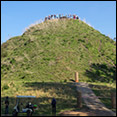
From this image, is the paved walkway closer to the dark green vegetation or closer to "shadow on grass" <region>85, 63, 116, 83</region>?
the dark green vegetation

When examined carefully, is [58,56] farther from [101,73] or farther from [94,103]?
[94,103]

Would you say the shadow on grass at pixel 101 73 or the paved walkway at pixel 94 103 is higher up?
the shadow on grass at pixel 101 73

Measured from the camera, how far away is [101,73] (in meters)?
29.8

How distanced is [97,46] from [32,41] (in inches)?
671

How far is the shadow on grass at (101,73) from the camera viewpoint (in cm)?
2824

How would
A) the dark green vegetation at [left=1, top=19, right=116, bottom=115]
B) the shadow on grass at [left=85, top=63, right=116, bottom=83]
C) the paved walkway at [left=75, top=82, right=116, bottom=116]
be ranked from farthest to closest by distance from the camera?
the shadow on grass at [left=85, top=63, right=116, bottom=83] → the dark green vegetation at [left=1, top=19, right=116, bottom=115] → the paved walkway at [left=75, top=82, right=116, bottom=116]

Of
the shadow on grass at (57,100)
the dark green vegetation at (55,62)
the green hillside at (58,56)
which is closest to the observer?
the shadow on grass at (57,100)

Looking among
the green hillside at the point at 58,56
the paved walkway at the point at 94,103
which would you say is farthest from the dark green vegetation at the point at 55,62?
the paved walkway at the point at 94,103

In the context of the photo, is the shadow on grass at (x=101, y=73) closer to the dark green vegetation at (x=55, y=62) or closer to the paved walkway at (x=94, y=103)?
the dark green vegetation at (x=55, y=62)

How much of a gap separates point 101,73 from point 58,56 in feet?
33.0

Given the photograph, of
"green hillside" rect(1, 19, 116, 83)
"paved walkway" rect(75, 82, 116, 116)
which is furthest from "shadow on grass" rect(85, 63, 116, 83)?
"paved walkway" rect(75, 82, 116, 116)

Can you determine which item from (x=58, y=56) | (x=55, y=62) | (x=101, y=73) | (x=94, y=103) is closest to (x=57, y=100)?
(x=94, y=103)

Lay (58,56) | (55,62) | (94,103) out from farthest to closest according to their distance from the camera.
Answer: (58,56) → (55,62) → (94,103)

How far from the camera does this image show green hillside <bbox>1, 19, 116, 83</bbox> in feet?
95.4
